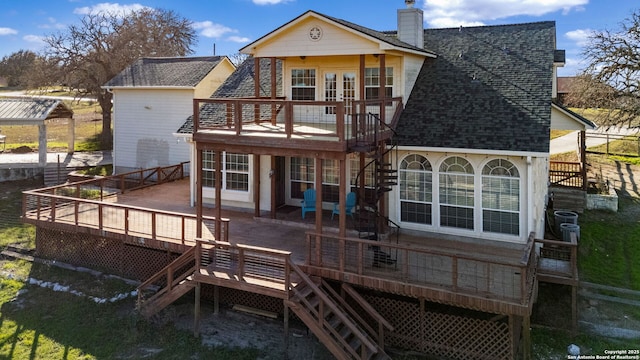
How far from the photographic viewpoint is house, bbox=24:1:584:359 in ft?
32.1

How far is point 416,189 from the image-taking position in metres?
12.8

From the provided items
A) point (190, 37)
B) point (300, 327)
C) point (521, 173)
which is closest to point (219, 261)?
point (300, 327)

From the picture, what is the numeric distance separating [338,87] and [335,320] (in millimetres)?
7023

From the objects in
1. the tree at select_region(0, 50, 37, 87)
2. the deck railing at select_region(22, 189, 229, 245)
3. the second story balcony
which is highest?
the tree at select_region(0, 50, 37, 87)

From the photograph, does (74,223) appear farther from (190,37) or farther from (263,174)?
(190,37)

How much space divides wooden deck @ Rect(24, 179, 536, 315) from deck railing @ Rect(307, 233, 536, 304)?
0.05 feet

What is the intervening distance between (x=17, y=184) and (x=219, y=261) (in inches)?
671

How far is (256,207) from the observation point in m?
14.4

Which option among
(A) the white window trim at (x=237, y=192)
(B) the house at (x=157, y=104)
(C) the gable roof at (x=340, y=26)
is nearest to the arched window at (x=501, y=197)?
(C) the gable roof at (x=340, y=26)

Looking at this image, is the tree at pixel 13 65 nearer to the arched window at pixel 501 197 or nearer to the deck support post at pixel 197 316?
the deck support post at pixel 197 316

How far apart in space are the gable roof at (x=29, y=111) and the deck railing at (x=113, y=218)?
971 cm

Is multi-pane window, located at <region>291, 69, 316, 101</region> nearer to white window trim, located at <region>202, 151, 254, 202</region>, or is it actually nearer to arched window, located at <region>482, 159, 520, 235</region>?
white window trim, located at <region>202, 151, 254, 202</region>

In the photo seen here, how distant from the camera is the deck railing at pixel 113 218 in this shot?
12.7 m

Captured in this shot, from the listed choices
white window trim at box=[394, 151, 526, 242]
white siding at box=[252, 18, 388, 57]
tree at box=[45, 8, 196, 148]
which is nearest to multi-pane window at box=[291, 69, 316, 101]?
white siding at box=[252, 18, 388, 57]
